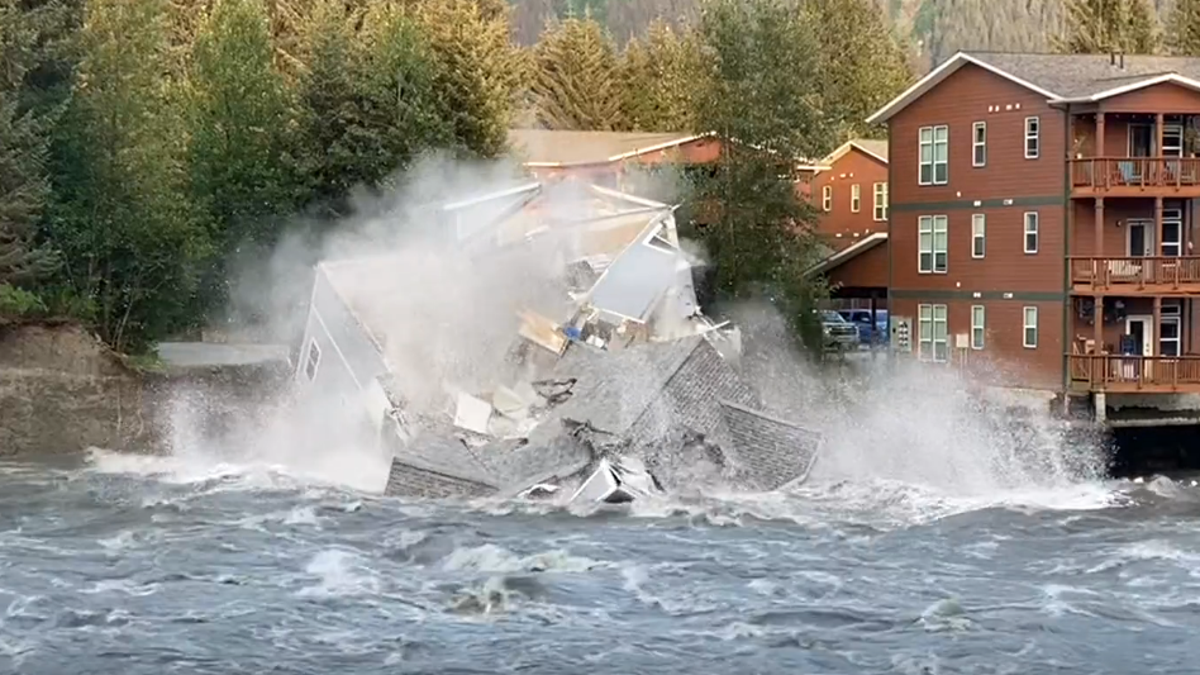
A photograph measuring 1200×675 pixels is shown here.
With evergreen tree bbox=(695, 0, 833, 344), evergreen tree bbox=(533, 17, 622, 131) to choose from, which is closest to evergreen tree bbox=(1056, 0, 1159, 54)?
evergreen tree bbox=(695, 0, 833, 344)

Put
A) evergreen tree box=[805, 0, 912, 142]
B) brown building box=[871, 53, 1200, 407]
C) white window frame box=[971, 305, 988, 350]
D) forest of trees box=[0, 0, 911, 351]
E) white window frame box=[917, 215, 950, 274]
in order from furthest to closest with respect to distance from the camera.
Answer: evergreen tree box=[805, 0, 912, 142] < white window frame box=[917, 215, 950, 274] < white window frame box=[971, 305, 988, 350] < brown building box=[871, 53, 1200, 407] < forest of trees box=[0, 0, 911, 351]

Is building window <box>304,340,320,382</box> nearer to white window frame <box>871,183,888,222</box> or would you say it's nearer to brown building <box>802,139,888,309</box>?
brown building <box>802,139,888,309</box>

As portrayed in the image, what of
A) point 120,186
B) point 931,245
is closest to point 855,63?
point 931,245

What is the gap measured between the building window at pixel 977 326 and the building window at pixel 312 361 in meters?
22.2

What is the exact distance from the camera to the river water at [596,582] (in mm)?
23375

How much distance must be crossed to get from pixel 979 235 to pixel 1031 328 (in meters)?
3.74

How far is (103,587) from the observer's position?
27.4m

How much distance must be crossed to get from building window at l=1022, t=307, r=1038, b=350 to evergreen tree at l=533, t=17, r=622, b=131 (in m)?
52.8

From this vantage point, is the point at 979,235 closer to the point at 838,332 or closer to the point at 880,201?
the point at 838,332

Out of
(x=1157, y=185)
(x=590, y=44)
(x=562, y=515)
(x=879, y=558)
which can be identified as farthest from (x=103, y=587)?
(x=590, y=44)

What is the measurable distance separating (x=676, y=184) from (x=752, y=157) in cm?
331

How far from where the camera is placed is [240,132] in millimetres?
58844

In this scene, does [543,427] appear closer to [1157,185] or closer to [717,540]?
[717,540]

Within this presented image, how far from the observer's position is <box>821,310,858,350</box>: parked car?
2286 inches
